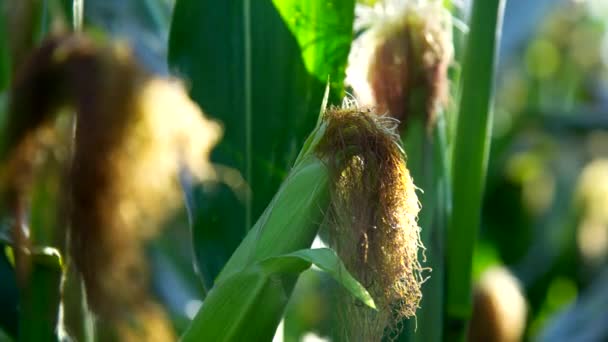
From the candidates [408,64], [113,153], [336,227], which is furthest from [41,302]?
[408,64]

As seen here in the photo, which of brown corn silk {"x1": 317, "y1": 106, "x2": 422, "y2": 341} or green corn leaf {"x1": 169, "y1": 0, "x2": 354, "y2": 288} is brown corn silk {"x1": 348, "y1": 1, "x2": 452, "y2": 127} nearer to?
green corn leaf {"x1": 169, "y1": 0, "x2": 354, "y2": 288}

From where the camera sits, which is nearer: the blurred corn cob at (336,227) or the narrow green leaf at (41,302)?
the blurred corn cob at (336,227)

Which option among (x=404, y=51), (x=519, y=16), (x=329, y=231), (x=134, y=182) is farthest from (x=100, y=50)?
(x=519, y=16)

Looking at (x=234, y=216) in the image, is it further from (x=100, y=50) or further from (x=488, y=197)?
(x=488, y=197)

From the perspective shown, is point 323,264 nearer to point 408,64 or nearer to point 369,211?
point 369,211

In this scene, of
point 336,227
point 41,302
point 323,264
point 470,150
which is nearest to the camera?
point 323,264

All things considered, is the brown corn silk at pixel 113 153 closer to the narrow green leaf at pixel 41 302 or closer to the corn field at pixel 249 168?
the corn field at pixel 249 168

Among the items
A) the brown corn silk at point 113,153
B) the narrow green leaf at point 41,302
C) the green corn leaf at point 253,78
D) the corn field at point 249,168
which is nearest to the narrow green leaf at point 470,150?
the corn field at point 249,168
